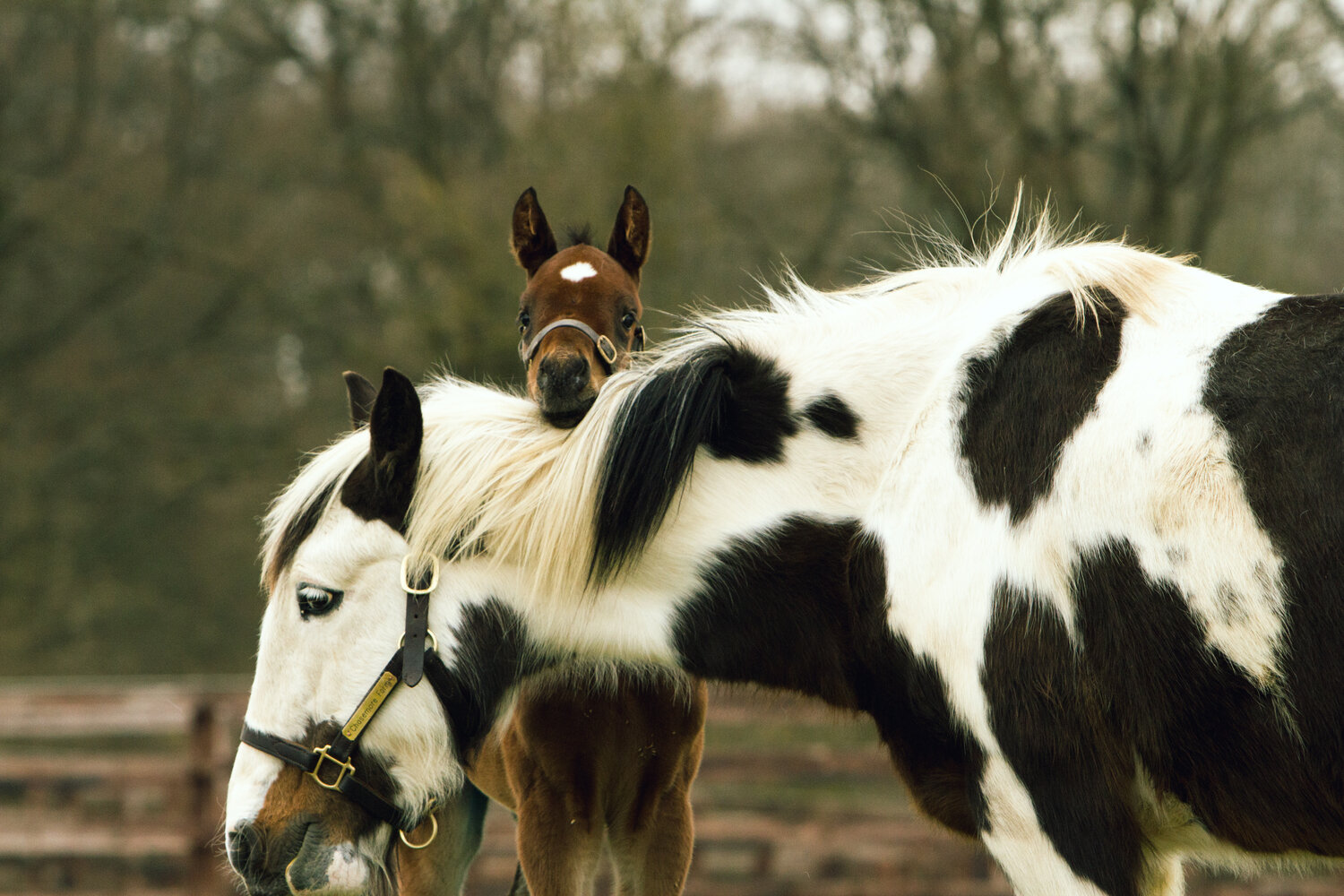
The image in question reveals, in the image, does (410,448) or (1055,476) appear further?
(410,448)

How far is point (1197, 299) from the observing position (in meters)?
2.39

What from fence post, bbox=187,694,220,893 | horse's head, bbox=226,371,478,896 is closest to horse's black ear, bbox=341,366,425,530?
horse's head, bbox=226,371,478,896

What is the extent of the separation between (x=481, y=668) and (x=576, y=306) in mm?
1495

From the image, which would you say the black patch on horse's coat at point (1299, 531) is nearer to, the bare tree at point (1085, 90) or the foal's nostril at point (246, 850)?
the foal's nostril at point (246, 850)

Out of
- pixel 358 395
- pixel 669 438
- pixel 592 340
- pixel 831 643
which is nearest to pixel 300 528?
pixel 358 395

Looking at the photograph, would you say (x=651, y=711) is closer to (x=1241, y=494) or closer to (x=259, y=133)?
(x=1241, y=494)

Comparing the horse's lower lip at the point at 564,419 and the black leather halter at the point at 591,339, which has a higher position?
the black leather halter at the point at 591,339

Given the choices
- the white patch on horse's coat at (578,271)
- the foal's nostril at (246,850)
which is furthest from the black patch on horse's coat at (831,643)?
the white patch on horse's coat at (578,271)

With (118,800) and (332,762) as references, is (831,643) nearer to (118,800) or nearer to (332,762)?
(332,762)

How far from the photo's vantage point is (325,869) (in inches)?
105

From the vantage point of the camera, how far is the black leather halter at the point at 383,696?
2611 millimetres

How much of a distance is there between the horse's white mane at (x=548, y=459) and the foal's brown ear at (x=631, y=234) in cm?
161

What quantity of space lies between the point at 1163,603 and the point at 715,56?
9.54m

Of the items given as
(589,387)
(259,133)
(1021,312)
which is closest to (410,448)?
(589,387)
